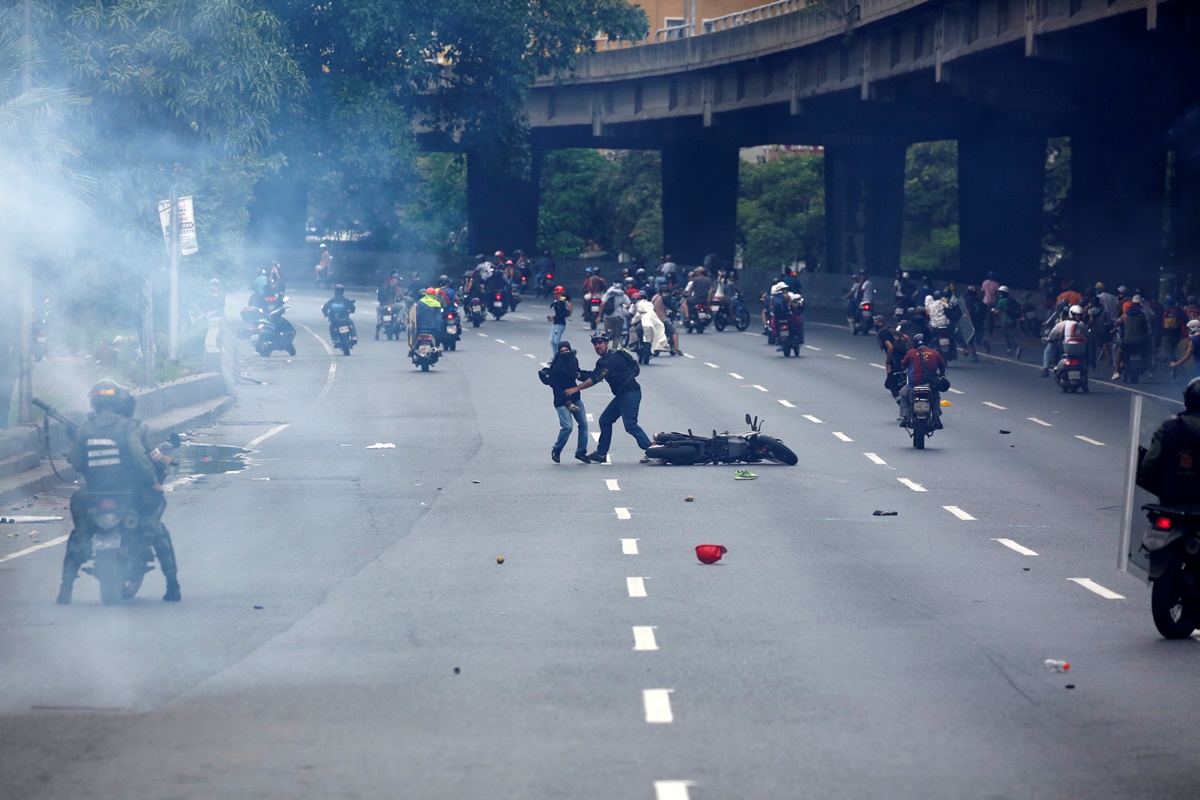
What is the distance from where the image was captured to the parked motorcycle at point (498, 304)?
52481mm

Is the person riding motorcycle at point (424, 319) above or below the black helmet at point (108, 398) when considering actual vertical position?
below

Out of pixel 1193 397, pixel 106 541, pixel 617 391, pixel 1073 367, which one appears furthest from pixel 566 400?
pixel 1073 367

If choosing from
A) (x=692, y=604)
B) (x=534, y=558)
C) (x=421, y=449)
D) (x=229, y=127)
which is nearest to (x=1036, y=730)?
(x=692, y=604)

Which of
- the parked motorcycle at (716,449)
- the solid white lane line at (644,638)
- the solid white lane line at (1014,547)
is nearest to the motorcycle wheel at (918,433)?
the parked motorcycle at (716,449)

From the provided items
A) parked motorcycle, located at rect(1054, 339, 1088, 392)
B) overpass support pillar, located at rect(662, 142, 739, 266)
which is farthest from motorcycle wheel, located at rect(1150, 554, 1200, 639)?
overpass support pillar, located at rect(662, 142, 739, 266)

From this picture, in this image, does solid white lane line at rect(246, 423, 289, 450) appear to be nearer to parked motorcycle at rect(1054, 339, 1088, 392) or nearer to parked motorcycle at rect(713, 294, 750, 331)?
parked motorcycle at rect(1054, 339, 1088, 392)

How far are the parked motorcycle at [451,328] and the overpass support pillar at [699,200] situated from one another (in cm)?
2731

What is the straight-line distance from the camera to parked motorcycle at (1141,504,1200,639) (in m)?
10.7

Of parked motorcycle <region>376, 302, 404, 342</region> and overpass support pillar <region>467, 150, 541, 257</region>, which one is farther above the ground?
overpass support pillar <region>467, 150, 541, 257</region>

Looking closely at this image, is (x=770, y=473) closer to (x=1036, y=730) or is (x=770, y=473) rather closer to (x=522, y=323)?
(x=1036, y=730)

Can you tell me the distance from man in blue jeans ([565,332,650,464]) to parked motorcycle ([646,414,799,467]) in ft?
1.18

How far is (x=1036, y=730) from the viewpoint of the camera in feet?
27.6

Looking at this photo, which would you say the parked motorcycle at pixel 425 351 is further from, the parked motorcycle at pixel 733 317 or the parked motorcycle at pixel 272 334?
the parked motorcycle at pixel 733 317

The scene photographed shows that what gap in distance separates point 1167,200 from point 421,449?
4993 centimetres
